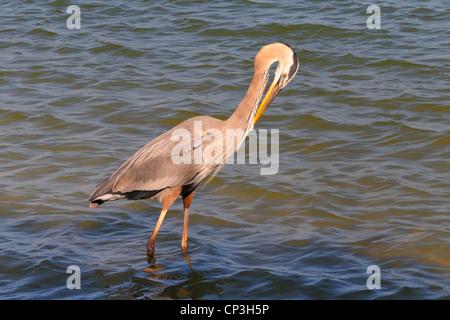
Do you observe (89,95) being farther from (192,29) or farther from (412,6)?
(412,6)

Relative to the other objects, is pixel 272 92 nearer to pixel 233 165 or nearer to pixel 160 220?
pixel 160 220

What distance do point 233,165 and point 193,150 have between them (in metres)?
2.78

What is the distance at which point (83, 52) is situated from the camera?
45.1 ft

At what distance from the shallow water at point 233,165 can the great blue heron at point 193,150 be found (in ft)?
2.13

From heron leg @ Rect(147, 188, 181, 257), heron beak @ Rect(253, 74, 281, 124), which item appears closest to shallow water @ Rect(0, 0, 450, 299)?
heron leg @ Rect(147, 188, 181, 257)

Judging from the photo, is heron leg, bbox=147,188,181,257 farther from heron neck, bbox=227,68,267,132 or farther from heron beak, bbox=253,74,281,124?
heron beak, bbox=253,74,281,124

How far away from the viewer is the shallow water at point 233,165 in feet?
22.4

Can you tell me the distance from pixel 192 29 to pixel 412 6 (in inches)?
172

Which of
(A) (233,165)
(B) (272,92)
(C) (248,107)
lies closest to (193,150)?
(C) (248,107)

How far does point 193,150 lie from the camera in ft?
22.8

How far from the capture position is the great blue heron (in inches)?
269

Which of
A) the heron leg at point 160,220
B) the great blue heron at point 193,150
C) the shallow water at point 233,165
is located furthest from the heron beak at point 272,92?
the shallow water at point 233,165
